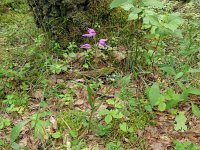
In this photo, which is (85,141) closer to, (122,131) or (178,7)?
(122,131)

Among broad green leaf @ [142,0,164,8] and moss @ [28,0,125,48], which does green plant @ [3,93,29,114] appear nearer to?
moss @ [28,0,125,48]

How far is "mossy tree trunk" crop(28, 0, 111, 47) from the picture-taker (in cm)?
299

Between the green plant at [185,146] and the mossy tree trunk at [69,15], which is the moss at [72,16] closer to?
the mossy tree trunk at [69,15]

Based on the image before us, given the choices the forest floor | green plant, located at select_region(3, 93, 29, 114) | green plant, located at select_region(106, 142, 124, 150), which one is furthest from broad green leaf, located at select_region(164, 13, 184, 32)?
green plant, located at select_region(3, 93, 29, 114)

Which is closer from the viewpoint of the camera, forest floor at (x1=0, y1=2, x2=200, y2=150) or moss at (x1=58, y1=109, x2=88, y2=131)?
forest floor at (x1=0, y1=2, x2=200, y2=150)

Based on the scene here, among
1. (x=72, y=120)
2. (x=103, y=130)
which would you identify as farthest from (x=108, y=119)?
(x=72, y=120)

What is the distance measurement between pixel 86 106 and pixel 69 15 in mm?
895

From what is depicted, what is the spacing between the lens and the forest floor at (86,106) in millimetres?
2277

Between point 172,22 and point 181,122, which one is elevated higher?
point 172,22

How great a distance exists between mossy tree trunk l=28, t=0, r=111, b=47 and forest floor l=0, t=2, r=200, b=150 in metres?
0.12

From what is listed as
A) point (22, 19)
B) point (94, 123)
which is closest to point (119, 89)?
point (94, 123)

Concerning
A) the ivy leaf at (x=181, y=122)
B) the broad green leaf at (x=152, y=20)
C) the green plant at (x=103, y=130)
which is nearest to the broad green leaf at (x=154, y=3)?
the broad green leaf at (x=152, y=20)

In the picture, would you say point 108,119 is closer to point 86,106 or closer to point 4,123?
point 86,106

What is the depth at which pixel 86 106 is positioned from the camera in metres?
2.60
